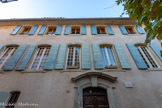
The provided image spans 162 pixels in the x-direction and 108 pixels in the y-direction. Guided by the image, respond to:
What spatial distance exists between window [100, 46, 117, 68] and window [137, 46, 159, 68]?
204 cm

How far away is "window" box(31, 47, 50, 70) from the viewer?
5535 millimetres

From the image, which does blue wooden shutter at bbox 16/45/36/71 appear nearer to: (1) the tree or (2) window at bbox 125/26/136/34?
(1) the tree

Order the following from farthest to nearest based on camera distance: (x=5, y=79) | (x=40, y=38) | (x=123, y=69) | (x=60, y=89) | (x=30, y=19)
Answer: (x=30, y=19)
(x=40, y=38)
(x=123, y=69)
(x=5, y=79)
(x=60, y=89)

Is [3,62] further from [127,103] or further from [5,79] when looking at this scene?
[127,103]

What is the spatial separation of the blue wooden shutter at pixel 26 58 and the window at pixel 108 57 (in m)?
4.80

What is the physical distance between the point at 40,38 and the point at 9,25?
172 inches

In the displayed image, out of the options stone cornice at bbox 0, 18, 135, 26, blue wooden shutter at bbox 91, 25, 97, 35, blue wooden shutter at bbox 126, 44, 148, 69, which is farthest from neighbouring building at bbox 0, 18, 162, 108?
stone cornice at bbox 0, 18, 135, 26

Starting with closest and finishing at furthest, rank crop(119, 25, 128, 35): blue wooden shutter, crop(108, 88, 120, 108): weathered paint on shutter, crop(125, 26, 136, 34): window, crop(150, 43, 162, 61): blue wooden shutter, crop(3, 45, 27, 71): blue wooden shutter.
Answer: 1. crop(108, 88, 120, 108): weathered paint on shutter
2. crop(3, 45, 27, 71): blue wooden shutter
3. crop(150, 43, 162, 61): blue wooden shutter
4. crop(119, 25, 128, 35): blue wooden shutter
5. crop(125, 26, 136, 34): window

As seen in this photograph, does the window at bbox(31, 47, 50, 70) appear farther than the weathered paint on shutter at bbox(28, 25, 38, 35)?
No

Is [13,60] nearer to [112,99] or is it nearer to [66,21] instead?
[66,21]

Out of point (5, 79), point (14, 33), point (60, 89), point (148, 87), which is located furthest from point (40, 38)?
point (148, 87)

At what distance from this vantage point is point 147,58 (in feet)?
19.3

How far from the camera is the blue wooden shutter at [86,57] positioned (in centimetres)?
529

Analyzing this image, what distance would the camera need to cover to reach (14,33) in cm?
765
